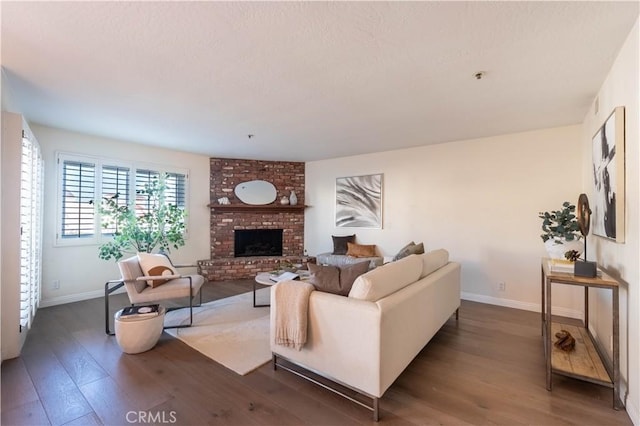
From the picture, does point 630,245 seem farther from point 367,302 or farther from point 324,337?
point 324,337

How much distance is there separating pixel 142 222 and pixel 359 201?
3701mm

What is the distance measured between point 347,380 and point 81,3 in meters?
2.78

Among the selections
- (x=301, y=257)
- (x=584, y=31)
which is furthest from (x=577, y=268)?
(x=301, y=257)

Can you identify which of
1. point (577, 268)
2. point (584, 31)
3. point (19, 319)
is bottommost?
point (19, 319)

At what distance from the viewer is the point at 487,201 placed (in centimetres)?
416

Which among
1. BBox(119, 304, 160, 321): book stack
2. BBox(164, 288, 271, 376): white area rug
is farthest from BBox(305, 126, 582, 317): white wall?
BBox(119, 304, 160, 321): book stack

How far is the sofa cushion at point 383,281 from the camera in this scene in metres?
1.95

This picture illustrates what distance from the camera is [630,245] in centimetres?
185

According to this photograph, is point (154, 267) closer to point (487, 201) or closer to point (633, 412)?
point (633, 412)

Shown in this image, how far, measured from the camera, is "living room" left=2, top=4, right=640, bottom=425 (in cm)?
305

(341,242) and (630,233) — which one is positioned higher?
(630,233)

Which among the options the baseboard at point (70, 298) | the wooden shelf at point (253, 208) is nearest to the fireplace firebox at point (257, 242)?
the wooden shelf at point (253, 208)

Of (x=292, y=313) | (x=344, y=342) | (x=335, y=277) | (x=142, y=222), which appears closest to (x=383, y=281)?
(x=335, y=277)

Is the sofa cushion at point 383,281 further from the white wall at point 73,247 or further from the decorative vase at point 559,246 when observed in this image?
the white wall at point 73,247
